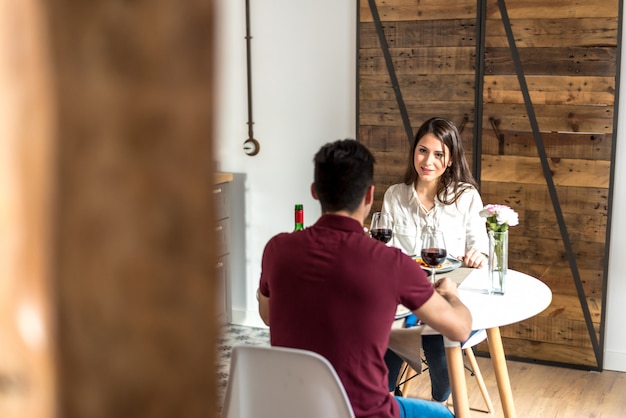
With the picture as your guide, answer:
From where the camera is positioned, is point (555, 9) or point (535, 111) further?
point (535, 111)

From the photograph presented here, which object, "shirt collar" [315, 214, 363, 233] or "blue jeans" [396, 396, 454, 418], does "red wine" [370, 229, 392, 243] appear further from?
"shirt collar" [315, 214, 363, 233]

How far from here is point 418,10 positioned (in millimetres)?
3729

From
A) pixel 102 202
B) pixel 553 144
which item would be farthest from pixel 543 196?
pixel 102 202

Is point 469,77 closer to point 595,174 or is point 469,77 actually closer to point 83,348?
point 595,174

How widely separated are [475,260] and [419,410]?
2.53ft

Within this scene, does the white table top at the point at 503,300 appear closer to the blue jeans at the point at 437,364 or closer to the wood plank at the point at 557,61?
the blue jeans at the point at 437,364

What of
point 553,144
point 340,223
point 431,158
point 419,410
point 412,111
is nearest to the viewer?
point 340,223

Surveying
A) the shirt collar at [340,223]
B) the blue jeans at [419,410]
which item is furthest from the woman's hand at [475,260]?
the shirt collar at [340,223]

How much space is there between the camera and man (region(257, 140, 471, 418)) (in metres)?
1.65

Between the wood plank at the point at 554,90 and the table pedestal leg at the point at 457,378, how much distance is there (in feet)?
5.33

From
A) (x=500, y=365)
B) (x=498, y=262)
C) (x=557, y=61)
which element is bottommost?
(x=500, y=365)

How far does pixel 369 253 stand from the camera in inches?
65.5

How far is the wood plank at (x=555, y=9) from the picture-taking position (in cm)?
337

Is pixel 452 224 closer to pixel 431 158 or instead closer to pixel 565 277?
pixel 431 158
